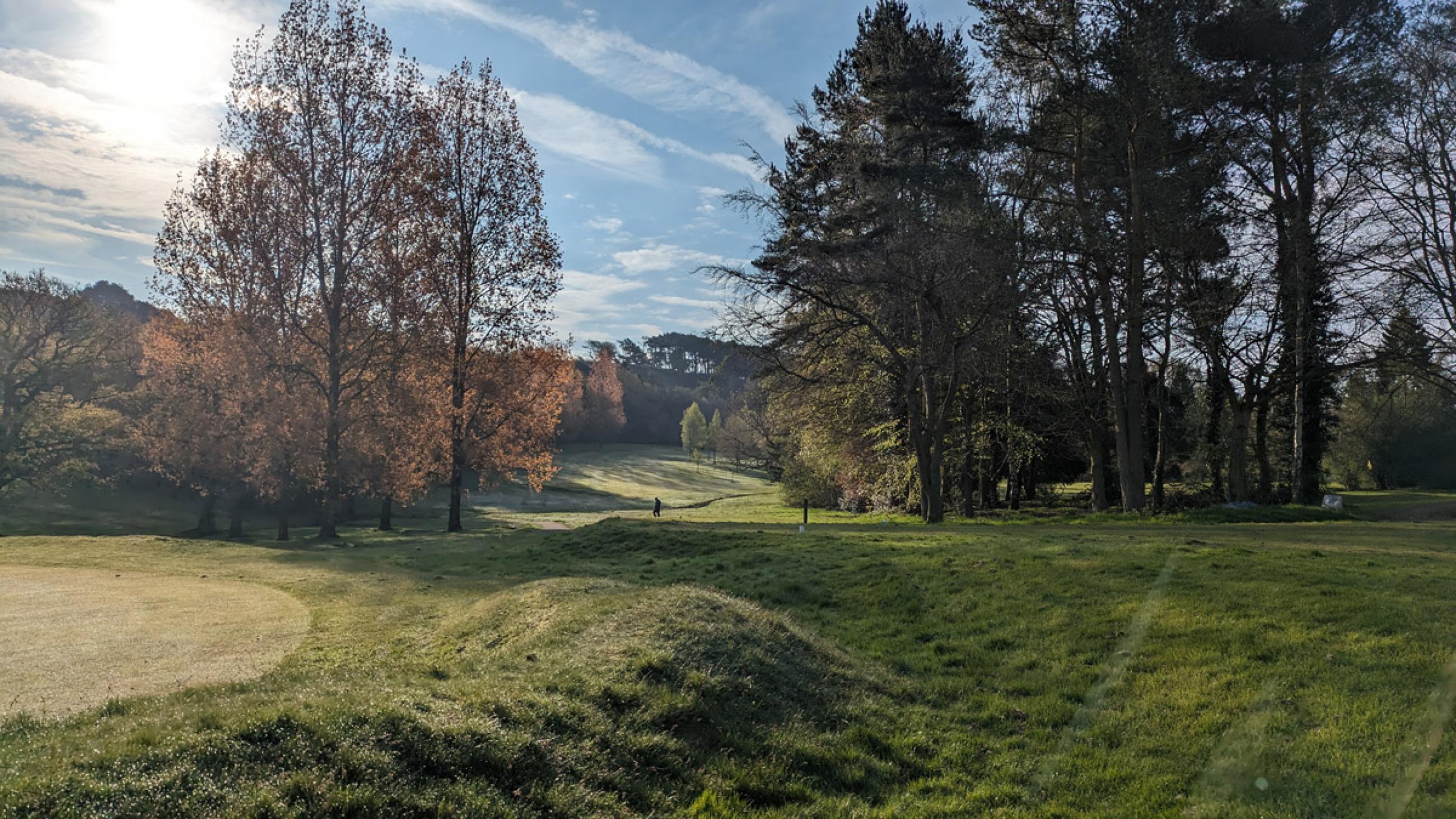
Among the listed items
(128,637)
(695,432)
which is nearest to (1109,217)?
(128,637)

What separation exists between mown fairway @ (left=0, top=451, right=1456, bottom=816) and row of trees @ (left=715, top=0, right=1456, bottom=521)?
39.6 ft

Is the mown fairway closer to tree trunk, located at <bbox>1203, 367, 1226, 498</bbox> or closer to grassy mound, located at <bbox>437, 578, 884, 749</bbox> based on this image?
grassy mound, located at <bbox>437, 578, 884, 749</bbox>

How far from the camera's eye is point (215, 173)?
2975 centimetres

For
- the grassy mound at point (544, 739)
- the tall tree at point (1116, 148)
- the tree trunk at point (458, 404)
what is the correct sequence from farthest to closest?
1. the tree trunk at point (458, 404)
2. the tall tree at point (1116, 148)
3. the grassy mound at point (544, 739)

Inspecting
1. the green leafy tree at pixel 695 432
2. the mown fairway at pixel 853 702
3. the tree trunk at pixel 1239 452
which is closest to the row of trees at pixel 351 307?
the mown fairway at pixel 853 702

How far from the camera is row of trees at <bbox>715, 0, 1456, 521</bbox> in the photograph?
23.7m

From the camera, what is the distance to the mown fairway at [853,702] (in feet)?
17.0

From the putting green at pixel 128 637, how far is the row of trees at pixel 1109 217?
1749 centimetres

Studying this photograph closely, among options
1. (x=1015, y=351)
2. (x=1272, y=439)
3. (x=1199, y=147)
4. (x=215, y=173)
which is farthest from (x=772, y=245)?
(x=1272, y=439)

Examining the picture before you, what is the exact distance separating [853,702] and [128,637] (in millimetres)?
10978

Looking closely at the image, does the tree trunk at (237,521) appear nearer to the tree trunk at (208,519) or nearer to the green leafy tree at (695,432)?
the tree trunk at (208,519)

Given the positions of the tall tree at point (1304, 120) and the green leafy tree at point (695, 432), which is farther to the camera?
the green leafy tree at point (695, 432)

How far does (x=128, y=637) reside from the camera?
432 inches

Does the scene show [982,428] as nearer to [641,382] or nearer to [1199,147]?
[1199,147]
